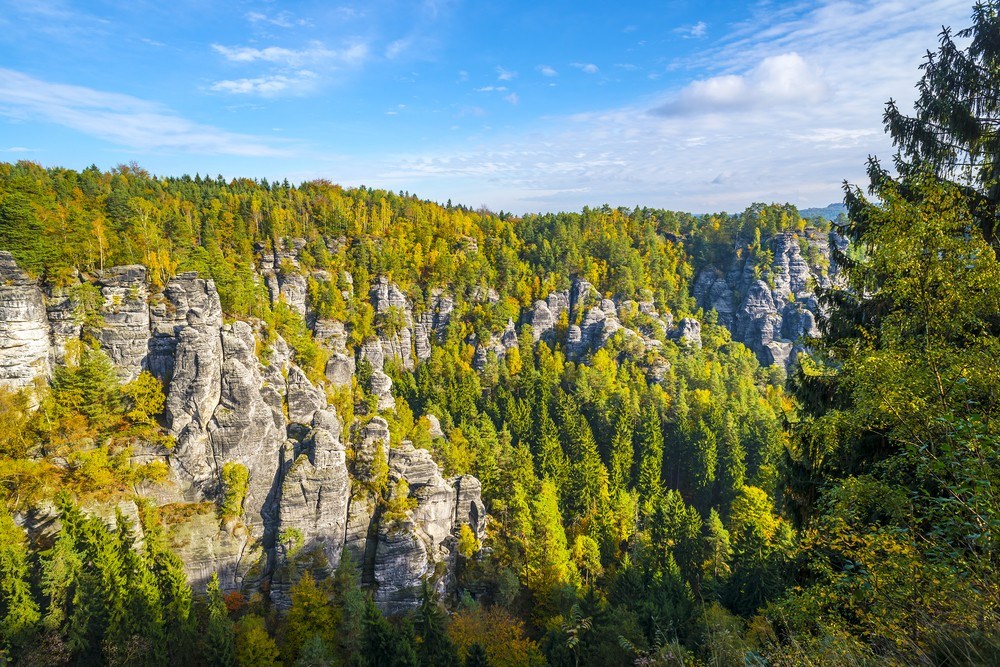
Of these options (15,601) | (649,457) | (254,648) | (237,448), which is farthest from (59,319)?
(649,457)

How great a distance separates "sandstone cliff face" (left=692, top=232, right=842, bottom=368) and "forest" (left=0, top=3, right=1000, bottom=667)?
4.82m

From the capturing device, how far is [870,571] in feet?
23.1

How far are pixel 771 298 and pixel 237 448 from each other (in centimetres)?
10183

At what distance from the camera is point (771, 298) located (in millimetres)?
99688

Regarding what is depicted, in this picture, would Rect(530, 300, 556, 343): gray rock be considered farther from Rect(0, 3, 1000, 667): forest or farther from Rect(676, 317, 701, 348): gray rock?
Rect(676, 317, 701, 348): gray rock

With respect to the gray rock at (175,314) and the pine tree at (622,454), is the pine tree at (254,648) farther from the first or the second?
the pine tree at (622,454)

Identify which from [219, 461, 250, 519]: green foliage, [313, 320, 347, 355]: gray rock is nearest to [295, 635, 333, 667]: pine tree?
[219, 461, 250, 519]: green foliage

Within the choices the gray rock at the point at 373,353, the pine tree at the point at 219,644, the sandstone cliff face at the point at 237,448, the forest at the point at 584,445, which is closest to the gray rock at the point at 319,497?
the sandstone cliff face at the point at 237,448

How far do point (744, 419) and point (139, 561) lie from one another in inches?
2474

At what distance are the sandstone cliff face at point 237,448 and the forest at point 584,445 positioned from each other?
45.5 inches

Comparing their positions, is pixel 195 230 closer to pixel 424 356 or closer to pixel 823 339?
pixel 424 356

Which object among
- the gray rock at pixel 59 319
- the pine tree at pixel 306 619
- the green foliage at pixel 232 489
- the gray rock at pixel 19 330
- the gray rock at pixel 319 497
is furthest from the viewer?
the gray rock at pixel 319 497

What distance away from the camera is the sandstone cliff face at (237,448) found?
118ft

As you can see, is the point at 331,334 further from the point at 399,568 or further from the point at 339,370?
the point at 399,568
